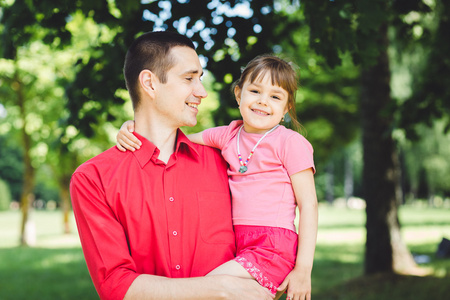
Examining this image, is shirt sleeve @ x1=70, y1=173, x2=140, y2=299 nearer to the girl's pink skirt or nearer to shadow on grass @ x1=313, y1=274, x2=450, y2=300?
the girl's pink skirt

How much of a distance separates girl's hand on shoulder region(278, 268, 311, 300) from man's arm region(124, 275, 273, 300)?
0.27 meters

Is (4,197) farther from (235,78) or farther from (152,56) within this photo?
(152,56)

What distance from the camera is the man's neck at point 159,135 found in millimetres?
2467

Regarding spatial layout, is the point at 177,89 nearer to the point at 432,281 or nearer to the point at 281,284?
the point at 281,284

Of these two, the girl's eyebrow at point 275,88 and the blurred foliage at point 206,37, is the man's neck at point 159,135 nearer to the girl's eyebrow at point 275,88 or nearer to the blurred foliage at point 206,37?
the girl's eyebrow at point 275,88

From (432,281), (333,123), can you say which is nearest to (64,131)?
(432,281)

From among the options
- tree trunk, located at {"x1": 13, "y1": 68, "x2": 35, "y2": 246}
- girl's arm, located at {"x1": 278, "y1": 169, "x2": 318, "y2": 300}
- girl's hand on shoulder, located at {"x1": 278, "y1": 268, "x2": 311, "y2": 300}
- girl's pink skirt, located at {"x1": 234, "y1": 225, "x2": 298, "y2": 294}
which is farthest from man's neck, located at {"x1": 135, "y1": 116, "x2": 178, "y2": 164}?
tree trunk, located at {"x1": 13, "y1": 68, "x2": 35, "y2": 246}

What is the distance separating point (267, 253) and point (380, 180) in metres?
6.37

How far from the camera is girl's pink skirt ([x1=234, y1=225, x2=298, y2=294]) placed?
86.9 inches

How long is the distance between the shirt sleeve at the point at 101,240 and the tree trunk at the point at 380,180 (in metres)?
6.76

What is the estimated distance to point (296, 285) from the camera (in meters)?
2.25

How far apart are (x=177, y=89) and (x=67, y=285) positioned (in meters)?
7.42

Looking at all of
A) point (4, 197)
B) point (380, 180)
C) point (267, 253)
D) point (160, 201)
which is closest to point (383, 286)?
point (380, 180)

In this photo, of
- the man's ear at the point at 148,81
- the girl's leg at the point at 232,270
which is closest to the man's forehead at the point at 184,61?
the man's ear at the point at 148,81
